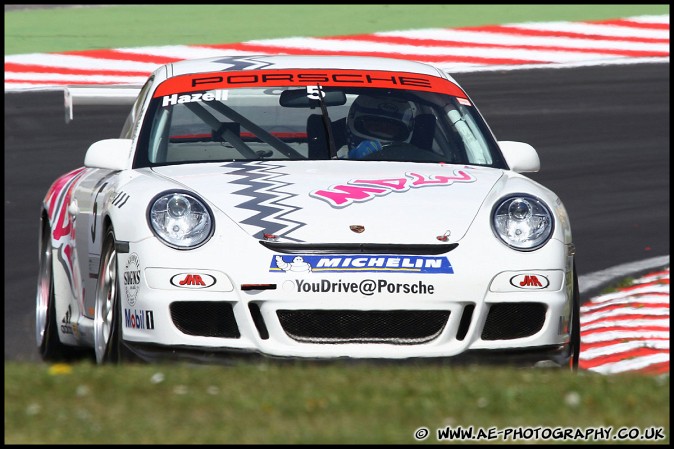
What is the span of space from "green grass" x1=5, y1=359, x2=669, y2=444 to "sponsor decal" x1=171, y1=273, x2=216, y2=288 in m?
0.42

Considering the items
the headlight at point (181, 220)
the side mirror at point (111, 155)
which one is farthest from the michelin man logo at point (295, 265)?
the side mirror at point (111, 155)

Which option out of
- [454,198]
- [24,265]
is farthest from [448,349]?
[24,265]

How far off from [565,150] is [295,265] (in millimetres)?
9434

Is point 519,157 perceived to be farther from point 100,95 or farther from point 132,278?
point 100,95

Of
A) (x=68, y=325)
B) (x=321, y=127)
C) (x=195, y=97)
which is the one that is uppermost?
(x=195, y=97)

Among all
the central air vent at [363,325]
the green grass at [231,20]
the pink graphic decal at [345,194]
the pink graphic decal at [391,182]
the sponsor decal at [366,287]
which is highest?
the green grass at [231,20]

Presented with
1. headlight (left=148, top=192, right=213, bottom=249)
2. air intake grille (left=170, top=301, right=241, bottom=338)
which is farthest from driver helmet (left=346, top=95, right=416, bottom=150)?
air intake grille (left=170, top=301, right=241, bottom=338)

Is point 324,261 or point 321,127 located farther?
point 321,127

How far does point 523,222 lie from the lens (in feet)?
19.7

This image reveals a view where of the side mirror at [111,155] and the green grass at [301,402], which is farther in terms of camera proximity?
the side mirror at [111,155]

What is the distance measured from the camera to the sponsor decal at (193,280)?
225 inches

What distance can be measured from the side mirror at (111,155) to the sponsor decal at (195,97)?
0.35 m

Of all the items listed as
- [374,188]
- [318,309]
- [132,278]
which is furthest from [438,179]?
[132,278]

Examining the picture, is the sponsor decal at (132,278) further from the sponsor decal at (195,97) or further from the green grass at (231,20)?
the green grass at (231,20)
